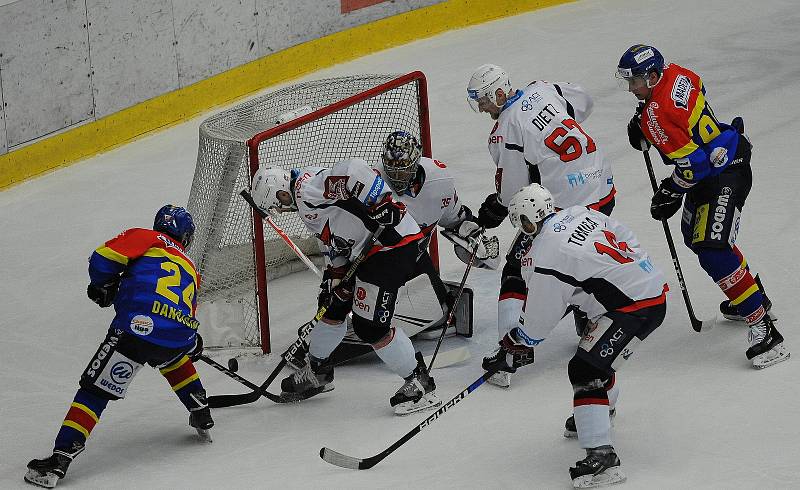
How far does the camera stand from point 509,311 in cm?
519

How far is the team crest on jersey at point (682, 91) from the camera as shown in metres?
4.80

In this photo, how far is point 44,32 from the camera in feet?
23.6

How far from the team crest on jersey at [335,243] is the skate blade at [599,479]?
1.31m

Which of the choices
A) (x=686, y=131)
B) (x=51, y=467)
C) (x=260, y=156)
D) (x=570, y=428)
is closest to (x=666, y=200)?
(x=686, y=131)

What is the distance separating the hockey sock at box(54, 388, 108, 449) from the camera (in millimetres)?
4371

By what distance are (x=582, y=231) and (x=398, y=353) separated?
101 cm

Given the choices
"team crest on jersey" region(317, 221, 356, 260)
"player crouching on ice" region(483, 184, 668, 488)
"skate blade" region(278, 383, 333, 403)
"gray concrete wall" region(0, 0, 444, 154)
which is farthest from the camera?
"gray concrete wall" region(0, 0, 444, 154)

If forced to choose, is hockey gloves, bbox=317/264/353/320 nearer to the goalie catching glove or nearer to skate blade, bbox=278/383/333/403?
skate blade, bbox=278/383/333/403

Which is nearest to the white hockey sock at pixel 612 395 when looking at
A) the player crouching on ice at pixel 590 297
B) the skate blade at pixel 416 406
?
the player crouching on ice at pixel 590 297

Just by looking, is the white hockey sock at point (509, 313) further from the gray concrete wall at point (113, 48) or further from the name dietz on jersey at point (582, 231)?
the gray concrete wall at point (113, 48)

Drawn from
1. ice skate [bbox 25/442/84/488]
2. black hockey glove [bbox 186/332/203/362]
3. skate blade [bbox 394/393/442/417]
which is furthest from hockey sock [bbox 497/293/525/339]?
ice skate [bbox 25/442/84/488]

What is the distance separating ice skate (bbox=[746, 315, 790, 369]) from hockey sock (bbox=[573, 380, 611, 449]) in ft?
3.37

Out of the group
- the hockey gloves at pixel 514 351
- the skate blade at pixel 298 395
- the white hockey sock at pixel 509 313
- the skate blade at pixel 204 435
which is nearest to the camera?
the hockey gloves at pixel 514 351

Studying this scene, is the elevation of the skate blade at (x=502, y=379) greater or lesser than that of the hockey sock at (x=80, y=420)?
lesser
